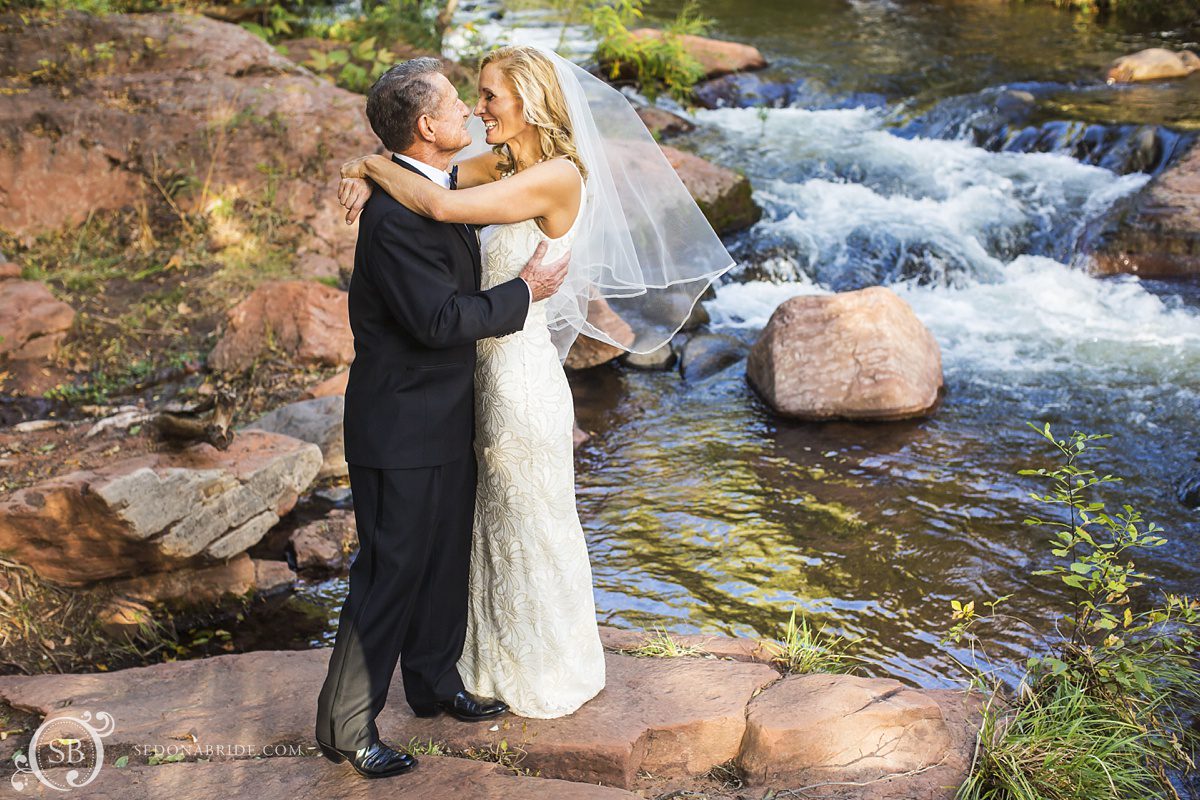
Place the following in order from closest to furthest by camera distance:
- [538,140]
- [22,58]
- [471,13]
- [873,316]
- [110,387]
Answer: [538,140], [110,387], [873,316], [22,58], [471,13]

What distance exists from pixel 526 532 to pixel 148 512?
226 centimetres

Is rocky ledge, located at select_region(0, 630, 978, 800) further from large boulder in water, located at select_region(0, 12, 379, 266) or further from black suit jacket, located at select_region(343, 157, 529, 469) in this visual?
large boulder in water, located at select_region(0, 12, 379, 266)

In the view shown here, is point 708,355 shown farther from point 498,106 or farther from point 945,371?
point 498,106

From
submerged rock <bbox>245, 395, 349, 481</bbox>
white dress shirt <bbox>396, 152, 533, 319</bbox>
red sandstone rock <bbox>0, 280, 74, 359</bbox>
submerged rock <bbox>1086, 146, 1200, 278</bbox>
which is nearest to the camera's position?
white dress shirt <bbox>396, 152, 533, 319</bbox>

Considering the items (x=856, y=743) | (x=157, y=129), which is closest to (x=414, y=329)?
(x=856, y=743)

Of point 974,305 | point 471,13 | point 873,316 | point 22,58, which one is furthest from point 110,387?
point 471,13

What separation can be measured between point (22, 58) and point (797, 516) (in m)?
7.66

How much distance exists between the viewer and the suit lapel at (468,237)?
10.3ft

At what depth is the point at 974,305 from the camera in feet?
30.6

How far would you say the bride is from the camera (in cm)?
324

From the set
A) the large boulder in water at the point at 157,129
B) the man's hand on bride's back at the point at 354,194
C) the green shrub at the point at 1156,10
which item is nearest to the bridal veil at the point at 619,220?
the man's hand on bride's back at the point at 354,194

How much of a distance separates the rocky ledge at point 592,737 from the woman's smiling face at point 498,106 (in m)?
1.94

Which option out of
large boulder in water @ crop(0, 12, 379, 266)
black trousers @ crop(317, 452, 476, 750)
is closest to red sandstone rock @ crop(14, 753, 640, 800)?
black trousers @ crop(317, 452, 476, 750)

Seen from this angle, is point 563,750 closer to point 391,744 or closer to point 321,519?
point 391,744
